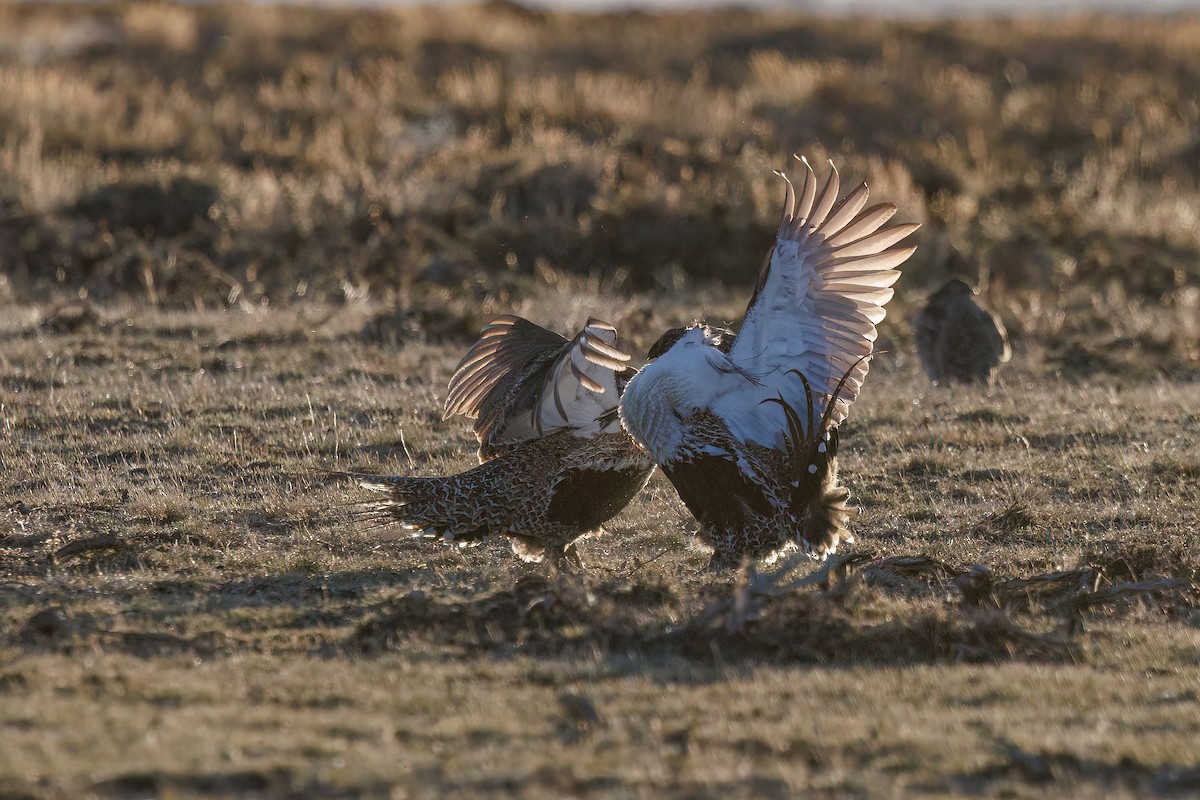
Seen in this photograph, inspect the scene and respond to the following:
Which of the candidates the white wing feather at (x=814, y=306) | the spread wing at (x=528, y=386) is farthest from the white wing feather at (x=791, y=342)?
the spread wing at (x=528, y=386)

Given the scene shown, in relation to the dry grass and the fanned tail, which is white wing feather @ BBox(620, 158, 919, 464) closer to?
the fanned tail

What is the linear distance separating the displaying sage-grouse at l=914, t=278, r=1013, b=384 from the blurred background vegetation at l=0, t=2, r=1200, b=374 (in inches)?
55.4

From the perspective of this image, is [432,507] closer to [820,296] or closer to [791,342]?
[791,342]

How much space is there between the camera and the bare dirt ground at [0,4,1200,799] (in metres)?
4.64

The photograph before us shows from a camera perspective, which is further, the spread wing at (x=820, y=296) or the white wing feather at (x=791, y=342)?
the spread wing at (x=820, y=296)

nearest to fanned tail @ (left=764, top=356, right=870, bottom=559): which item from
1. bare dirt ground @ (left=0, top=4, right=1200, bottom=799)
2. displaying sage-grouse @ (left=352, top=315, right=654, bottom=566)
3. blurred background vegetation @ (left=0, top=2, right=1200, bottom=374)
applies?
bare dirt ground @ (left=0, top=4, right=1200, bottom=799)

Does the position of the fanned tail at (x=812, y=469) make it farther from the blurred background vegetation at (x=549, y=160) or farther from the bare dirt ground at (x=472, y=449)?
the blurred background vegetation at (x=549, y=160)

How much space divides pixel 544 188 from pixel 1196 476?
9922mm

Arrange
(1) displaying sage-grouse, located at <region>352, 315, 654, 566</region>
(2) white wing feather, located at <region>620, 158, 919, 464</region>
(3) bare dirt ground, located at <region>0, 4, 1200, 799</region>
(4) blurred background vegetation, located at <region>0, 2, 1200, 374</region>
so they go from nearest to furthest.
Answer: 1. (3) bare dirt ground, located at <region>0, 4, 1200, 799</region>
2. (2) white wing feather, located at <region>620, 158, 919, 464</region>
3. (1) displaying sage-grouse, located at <region>352, 315, 654, 566</region>
4. (4) blurred background vegetation, located at <region>0, 2, 1200, 374</region>

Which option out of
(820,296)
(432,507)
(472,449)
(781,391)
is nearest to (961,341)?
(472,449)

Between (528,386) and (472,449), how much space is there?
2.29 m

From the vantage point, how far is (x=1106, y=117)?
2530cm

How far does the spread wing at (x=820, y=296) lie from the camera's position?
253 inches

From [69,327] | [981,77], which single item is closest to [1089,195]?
[981,77]
